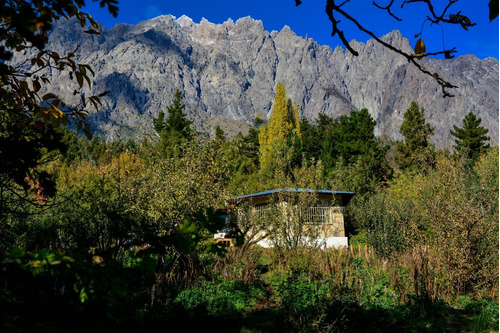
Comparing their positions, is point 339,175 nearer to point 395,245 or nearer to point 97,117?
point 395,245

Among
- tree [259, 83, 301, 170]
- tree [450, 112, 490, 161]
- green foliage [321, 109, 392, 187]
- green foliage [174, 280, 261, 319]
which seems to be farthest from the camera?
tree [259, 83, 301, 170]

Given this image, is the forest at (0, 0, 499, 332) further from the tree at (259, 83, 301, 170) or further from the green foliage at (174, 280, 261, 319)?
the tree at (259, 83, 301, 170)

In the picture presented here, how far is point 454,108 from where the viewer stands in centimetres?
16112

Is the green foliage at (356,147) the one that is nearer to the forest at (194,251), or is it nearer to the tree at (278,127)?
the tree at (278,127)

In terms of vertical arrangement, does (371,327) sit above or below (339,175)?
below

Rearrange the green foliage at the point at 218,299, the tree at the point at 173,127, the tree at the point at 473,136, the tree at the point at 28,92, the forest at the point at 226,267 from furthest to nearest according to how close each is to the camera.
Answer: the tree at the point at 473,136 → the tree at the point at 173,127 → the green foliage at the point at 218,299 → the forest at the point at 226,267 → the tree at the point at 28,92

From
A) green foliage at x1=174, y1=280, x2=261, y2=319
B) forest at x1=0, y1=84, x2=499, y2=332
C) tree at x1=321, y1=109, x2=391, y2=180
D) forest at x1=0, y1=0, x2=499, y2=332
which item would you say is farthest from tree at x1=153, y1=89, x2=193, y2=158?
green foliage at x1=174, y1=280, x2=261, y2=319

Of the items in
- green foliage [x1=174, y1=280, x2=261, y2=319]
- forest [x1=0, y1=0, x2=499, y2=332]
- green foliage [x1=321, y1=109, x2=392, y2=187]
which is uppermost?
green foliage [x1=321, y1=109, x2=392, y2=187]

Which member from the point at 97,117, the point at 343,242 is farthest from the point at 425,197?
the point at 97,117

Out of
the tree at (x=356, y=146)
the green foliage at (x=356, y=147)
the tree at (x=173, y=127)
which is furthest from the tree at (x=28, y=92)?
the tree at (x=356, y=146)

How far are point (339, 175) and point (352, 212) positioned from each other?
394 centimetres

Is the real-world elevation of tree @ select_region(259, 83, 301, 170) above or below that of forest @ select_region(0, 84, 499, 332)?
above

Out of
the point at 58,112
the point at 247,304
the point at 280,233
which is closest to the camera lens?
the point at 58,112

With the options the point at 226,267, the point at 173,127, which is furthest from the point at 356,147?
the point at 226,267
